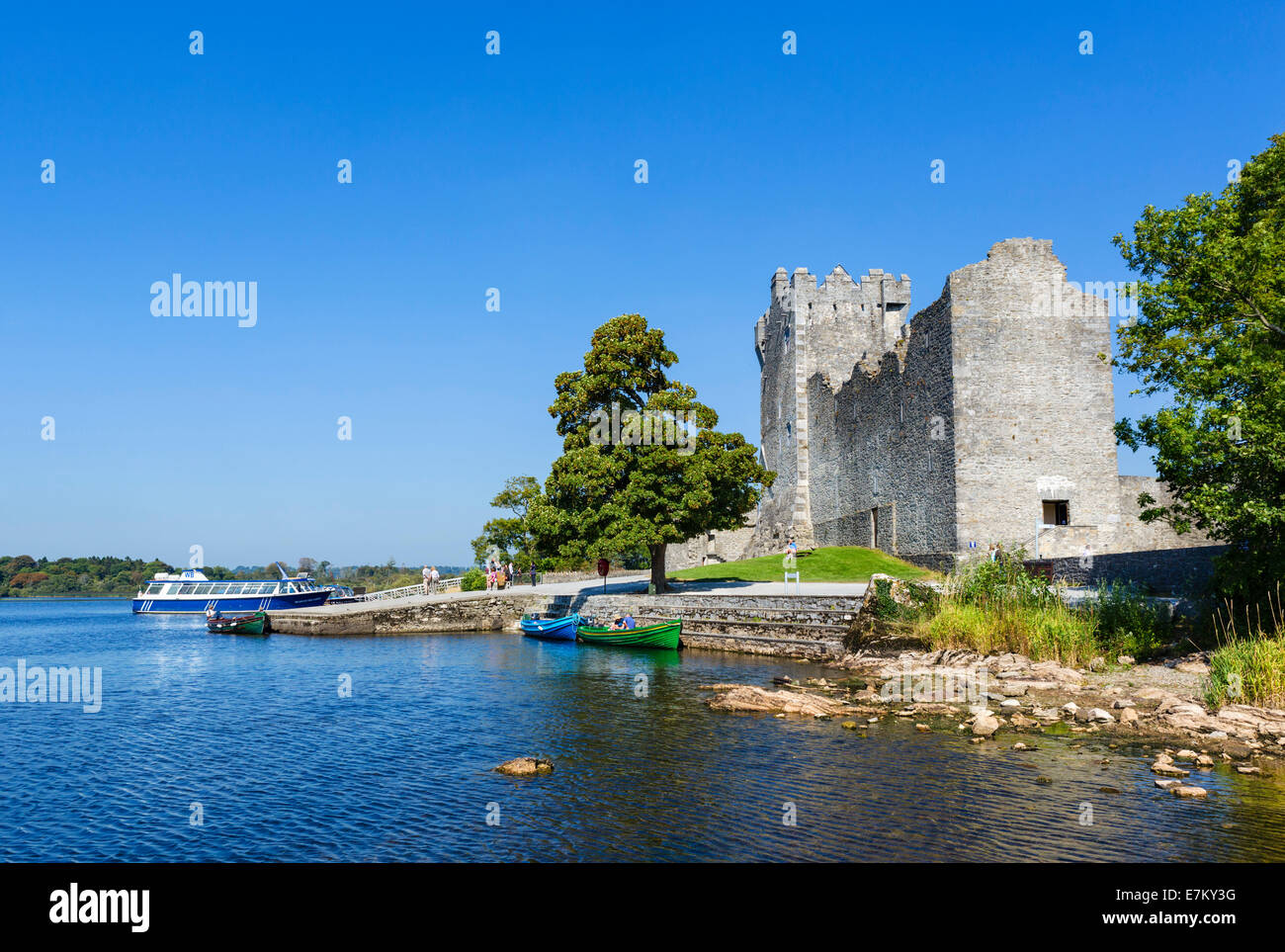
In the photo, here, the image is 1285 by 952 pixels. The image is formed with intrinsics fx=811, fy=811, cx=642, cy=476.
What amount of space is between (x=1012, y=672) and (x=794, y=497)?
33.3 metres

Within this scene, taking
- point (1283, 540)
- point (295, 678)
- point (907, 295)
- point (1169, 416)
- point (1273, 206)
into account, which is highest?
point (907, 295)

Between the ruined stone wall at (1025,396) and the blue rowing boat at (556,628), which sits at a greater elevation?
the ruined stone wall at (1025,396)

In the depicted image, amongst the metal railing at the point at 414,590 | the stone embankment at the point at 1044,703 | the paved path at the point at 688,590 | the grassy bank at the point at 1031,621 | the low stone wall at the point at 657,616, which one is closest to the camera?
the stone embankment at the point at 1044,703

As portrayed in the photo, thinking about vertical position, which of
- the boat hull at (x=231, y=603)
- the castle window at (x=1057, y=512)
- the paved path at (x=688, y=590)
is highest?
the castle window at (x=1057, y=512)

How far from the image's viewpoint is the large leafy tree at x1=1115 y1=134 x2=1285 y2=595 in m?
15.4

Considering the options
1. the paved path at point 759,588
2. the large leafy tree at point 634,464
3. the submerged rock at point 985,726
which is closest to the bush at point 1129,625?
the submerged rock at point 985,726

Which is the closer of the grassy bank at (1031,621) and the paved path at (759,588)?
the grassy bank at (1031,621)

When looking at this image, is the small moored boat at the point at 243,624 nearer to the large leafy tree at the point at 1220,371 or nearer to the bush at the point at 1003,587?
the bush at the point at 1003,587

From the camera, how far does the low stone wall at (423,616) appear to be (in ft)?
129

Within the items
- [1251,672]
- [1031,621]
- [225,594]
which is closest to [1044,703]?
[1251,672]

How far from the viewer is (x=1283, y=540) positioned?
15.9 meters

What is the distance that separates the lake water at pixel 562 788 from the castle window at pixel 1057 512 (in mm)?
19629

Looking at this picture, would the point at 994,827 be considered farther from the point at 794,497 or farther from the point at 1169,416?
the point at 794,497
